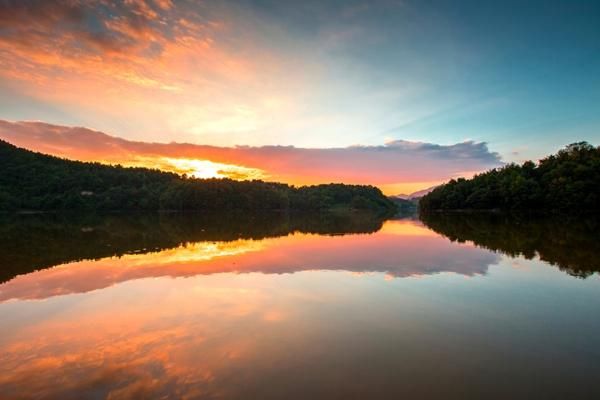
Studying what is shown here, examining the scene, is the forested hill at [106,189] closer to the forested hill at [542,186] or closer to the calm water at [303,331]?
the forested hill at [542,186]

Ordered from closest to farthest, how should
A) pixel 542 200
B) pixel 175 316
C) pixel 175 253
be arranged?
pixel 175 316
pixel 175 253
pixel 542 200

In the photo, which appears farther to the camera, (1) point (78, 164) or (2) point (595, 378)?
(1) point (78, 164)

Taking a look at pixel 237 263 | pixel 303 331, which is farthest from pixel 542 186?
pixel 303 331

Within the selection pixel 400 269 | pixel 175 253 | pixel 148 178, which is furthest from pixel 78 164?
pixel 400 269

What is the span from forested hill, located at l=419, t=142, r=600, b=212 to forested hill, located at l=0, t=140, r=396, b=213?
80.1m

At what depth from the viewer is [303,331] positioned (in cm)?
723

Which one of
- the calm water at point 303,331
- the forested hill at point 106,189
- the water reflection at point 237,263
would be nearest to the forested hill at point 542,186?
the water reflection at point 237,263

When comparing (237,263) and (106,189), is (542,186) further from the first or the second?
(106,189)

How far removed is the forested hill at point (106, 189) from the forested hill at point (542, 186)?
8012 centimetres

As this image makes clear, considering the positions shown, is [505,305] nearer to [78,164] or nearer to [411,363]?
[411,363]

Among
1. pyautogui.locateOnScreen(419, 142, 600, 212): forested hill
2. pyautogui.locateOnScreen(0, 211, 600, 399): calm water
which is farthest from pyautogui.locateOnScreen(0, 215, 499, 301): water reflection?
pyautogui.locateOnScreen(419, 142, 600, 212): forested hill

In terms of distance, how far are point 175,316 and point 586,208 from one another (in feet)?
252

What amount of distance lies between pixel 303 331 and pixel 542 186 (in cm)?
8692

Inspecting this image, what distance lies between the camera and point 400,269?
1417cm
